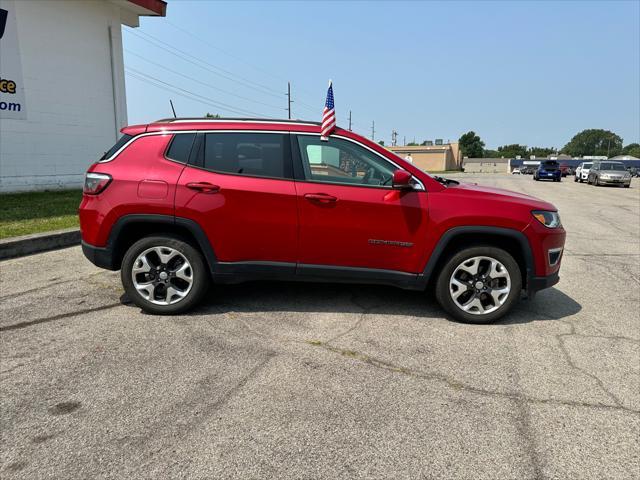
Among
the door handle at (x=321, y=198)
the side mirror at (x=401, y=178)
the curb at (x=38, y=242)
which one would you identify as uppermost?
the side mirror at (x=401, y=178)

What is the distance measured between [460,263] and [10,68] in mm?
12293

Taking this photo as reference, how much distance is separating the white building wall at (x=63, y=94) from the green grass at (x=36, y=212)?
0.95 meters

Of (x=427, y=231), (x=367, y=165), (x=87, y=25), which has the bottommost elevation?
(x=427, y=231)

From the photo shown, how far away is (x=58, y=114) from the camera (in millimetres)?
12156

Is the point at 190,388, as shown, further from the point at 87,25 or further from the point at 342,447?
the point at 87,25

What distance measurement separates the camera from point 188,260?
414cm

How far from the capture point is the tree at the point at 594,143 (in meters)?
164

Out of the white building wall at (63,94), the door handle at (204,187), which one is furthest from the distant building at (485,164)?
the door handle at (204,187)

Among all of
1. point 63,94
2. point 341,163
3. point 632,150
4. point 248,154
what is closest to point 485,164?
point 632,150

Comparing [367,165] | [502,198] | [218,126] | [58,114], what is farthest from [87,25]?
[502,198]

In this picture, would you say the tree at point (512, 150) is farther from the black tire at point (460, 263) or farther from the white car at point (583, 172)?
the black tire at point (460, 263)

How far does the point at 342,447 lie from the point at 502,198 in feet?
Answer: 9.27

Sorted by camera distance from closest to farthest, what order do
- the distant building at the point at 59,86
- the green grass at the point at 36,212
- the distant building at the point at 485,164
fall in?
1. the green grass at the point at 36,212
2. the distant building at the point at 59,86
3. the distant building at the point at 485,164

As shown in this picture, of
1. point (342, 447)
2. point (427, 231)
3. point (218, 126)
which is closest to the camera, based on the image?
point (342, 447)
